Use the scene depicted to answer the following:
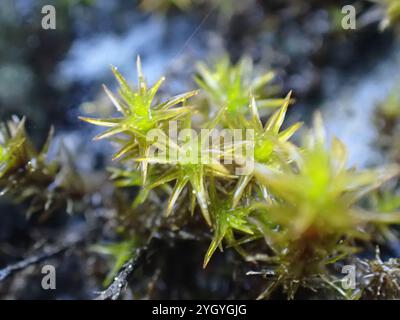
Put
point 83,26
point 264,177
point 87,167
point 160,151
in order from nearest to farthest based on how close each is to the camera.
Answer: point 264,177
point 160,151
point 87,167
point 83,26

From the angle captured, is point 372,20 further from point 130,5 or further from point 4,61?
point 4,61

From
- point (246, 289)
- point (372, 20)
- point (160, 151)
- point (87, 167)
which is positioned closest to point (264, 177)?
point (160, 151)

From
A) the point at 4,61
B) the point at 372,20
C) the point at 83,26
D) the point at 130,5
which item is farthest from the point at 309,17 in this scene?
the point at 4,61

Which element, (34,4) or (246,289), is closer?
(246,289)

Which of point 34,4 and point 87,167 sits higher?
point 34,4

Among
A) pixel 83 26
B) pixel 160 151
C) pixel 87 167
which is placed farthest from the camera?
pixel 83 26
